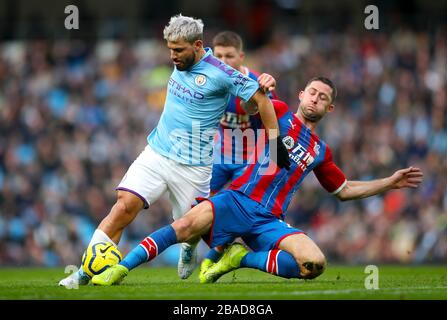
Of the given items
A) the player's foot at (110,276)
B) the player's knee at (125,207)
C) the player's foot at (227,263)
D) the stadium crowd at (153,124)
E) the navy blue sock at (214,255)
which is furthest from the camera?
the stadium crowd at (153,124)

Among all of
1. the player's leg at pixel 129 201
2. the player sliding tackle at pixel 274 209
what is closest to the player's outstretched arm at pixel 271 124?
the player sliding tackle at pixel 274 209

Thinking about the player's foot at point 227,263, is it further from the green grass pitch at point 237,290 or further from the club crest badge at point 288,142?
the club crest badge at point 288,142

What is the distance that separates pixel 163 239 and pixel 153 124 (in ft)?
41.5

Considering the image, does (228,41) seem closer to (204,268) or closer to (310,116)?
(310,116)

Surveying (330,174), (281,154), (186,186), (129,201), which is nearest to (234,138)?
(330,174)

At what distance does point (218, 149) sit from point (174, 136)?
2138 mm

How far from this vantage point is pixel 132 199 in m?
9.05

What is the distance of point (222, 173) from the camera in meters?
11.3

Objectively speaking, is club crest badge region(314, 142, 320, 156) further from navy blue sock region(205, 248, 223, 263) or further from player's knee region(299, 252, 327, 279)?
navy blue sock region(205, 248, 223, 263)

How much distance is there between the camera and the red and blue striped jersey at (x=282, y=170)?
9570 millimetres

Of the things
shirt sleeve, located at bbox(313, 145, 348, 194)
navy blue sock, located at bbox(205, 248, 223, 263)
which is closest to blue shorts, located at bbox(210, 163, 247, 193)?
navy blue sock, located at bbox(205, 248, 223, 263)

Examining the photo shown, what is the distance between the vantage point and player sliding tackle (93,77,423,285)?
910 centimetres
